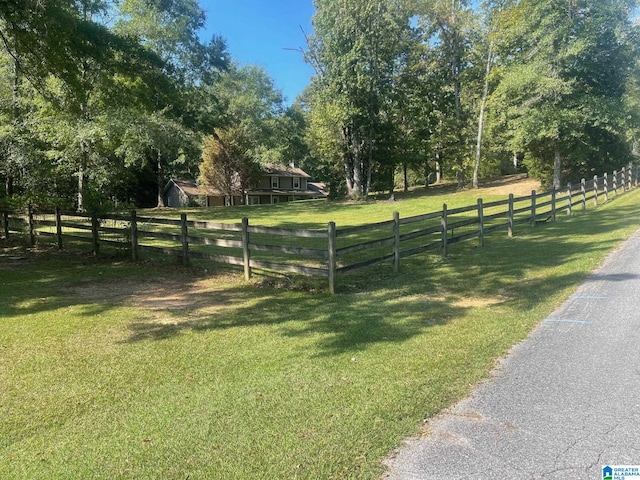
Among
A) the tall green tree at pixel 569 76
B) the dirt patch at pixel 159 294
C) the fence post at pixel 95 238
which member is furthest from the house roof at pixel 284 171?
the dirt patch at pixel 159 294

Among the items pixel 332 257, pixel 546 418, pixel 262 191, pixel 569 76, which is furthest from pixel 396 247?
pixel 262 191

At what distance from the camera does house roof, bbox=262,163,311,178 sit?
5824cm

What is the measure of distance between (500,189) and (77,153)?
29.7m

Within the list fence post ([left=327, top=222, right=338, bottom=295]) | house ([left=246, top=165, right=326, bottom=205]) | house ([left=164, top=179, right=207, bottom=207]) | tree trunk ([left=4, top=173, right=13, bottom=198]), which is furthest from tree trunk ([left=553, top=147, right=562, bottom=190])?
house ([left=164, top=179, right=207, bottom=207])

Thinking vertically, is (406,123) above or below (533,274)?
above

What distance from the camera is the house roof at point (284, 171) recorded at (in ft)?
191

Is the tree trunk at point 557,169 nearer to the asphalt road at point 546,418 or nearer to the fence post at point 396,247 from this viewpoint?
the fence post at point 396,247

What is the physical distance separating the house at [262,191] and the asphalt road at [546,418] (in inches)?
1803

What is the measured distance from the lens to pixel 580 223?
50.3 ft

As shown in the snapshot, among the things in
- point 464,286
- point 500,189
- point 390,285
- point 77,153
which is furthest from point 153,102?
point 500,189

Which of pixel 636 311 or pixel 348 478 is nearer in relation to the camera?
pixel 348 478

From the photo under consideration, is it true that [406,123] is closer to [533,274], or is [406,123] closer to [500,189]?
[500,189]

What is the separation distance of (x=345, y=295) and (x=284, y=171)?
5618cm

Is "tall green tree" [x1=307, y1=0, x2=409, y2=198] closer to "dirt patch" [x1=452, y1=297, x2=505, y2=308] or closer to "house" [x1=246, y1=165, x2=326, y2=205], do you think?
"house" [x1=246, y1=165, x2=326, y2=205]
